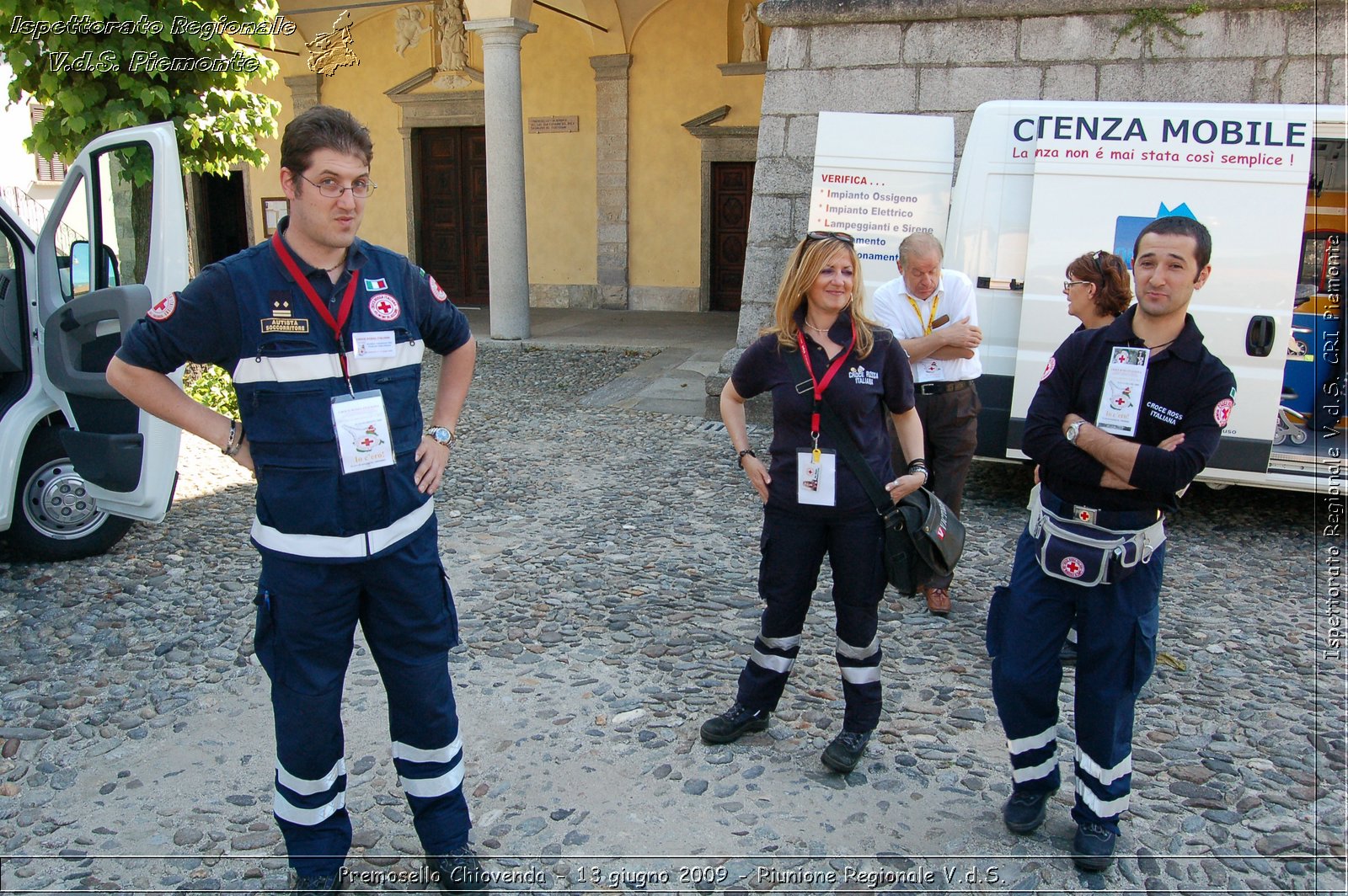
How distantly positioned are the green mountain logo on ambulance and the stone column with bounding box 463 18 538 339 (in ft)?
27.2

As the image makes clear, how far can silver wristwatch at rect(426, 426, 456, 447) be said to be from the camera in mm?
2725

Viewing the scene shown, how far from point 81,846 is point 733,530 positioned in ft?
12.0

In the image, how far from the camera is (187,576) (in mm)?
5141

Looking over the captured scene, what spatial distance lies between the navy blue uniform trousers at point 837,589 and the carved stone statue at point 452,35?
54.7ft

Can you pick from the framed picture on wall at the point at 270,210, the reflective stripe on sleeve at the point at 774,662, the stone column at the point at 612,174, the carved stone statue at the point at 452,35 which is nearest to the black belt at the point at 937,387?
the reflective stripe on sleeve at the point at 774,662

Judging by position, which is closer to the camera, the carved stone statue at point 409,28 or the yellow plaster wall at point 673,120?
the yellow plaster wall at point 673,120

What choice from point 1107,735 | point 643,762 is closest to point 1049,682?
point 1107,735

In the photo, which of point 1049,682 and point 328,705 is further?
point 1049,682

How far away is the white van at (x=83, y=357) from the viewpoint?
4.95 m

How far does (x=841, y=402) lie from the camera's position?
10.3ft

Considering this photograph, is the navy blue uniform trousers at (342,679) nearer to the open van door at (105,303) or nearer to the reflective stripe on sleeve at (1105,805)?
the reflective stripe on sleeve at (1105,805)

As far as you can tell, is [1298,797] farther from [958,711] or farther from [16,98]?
[16,98]

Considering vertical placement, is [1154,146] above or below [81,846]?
above

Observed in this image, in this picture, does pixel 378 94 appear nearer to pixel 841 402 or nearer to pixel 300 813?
pixel 841 402
